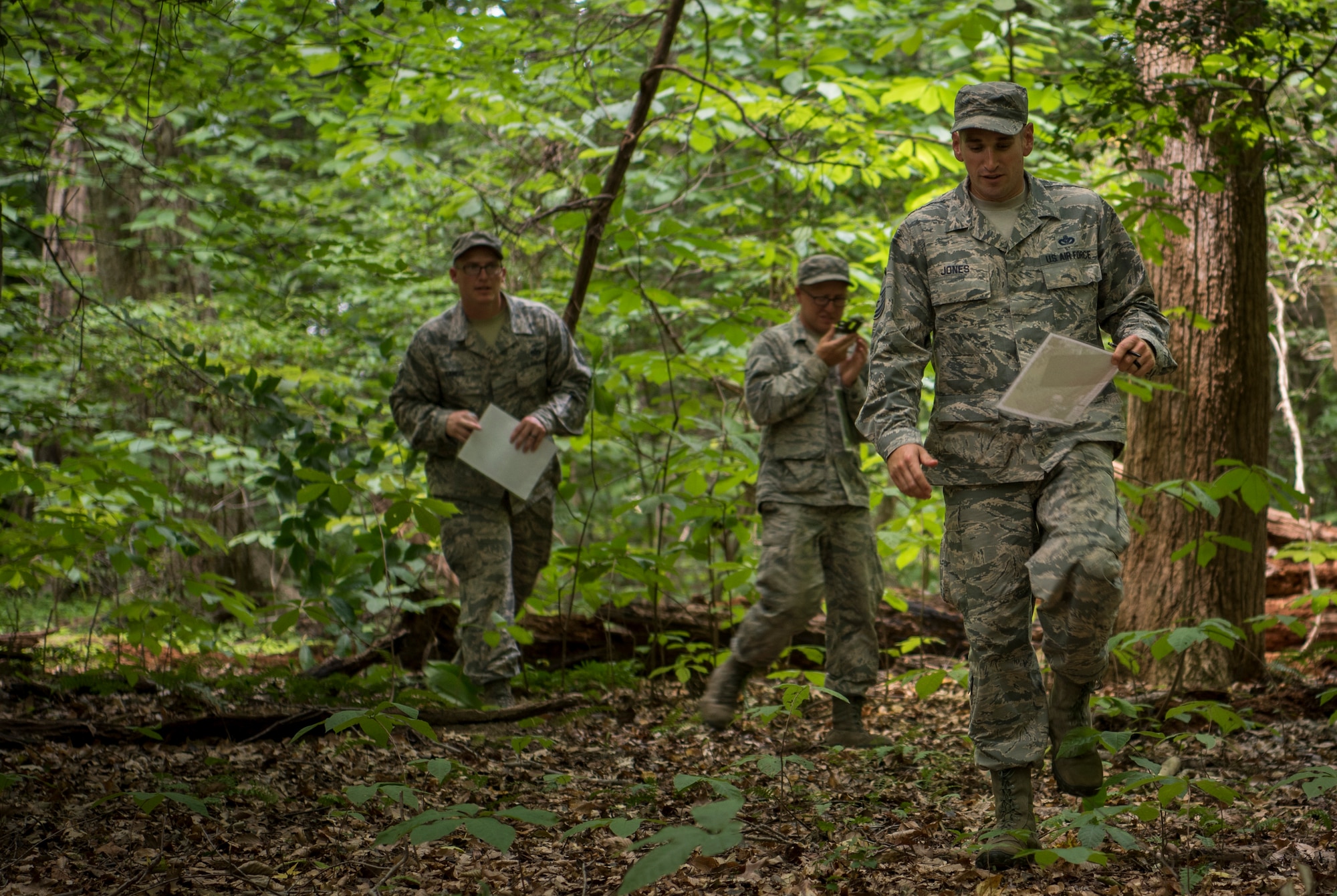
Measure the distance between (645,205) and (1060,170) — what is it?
552 cm

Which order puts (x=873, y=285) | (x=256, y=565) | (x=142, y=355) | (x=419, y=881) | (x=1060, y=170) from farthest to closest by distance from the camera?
(x=256, y=565) → (x=873, y=285) → (x=142, y=355) → (x=1060, y=170) → (x=419, y=881)

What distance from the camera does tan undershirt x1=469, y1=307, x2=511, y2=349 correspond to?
5.34 m

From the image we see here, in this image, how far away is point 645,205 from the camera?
997cm

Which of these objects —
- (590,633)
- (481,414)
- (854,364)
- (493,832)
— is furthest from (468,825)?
(590,633)

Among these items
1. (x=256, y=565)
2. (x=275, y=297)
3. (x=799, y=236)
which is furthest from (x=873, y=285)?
(x=256, y=565)

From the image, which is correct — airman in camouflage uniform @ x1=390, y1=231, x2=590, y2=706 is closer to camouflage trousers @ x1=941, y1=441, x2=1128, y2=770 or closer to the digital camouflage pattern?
the digital camouflage pattern

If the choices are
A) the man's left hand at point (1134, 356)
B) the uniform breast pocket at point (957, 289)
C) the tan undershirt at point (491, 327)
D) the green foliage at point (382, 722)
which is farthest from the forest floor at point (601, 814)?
the tan undershirt at point (491, 327)

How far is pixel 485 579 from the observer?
5137mm

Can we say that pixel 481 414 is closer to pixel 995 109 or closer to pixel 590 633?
pixel 590 633

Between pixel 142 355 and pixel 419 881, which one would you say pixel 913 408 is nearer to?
pixel 419 881

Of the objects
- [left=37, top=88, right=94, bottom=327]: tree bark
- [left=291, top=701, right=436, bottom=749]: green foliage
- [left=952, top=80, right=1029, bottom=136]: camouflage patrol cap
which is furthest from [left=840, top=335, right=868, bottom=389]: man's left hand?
[left=37, top=88, right=94, bottom=327]: tree bark

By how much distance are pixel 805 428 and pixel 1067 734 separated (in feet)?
6.91

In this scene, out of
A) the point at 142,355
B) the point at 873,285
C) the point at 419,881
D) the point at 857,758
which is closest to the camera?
the point at 419,881

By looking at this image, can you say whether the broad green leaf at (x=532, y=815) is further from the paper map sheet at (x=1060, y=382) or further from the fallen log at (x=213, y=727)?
the fallen log at (x=213, y=727)
